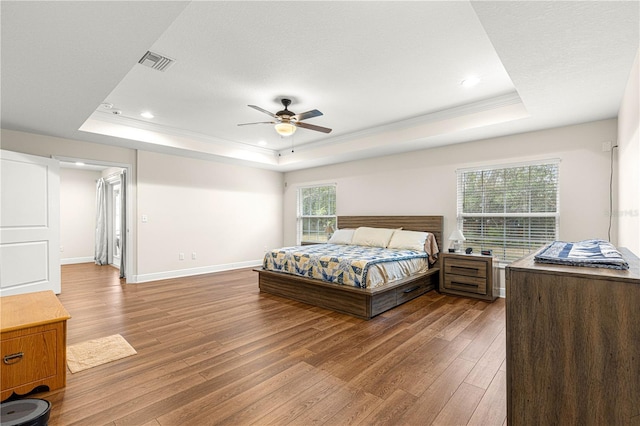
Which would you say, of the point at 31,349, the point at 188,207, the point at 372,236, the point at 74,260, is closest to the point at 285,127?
the point at 372,236

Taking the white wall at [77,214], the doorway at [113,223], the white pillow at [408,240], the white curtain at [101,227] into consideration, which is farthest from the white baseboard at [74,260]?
the white pillow at [408,240]

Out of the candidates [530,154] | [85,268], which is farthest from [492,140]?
[85,268]

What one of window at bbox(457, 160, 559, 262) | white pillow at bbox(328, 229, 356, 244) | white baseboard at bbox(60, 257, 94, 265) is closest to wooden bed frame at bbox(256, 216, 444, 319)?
window at bbox(457, 160, 559, 262)

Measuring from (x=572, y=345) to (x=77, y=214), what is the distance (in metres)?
9.82

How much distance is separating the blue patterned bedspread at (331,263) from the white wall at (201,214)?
7.51ft

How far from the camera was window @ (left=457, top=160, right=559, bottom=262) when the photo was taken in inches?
161

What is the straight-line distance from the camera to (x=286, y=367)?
2.31 meters

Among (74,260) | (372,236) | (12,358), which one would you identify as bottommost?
(74,260)

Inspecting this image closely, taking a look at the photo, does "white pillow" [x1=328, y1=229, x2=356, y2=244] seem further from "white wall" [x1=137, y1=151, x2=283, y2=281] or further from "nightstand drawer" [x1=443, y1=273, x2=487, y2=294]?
"white wall" [x1=137, y1=151, x2=283, y2=281]

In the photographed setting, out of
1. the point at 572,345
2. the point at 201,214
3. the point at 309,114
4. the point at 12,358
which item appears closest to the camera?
the point at 572,345

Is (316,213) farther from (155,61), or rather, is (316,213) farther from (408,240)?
(155,61)

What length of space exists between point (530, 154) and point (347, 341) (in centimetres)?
367

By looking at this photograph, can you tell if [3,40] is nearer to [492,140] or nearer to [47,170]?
[47,170]

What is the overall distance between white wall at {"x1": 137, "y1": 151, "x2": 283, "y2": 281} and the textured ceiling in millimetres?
1098
